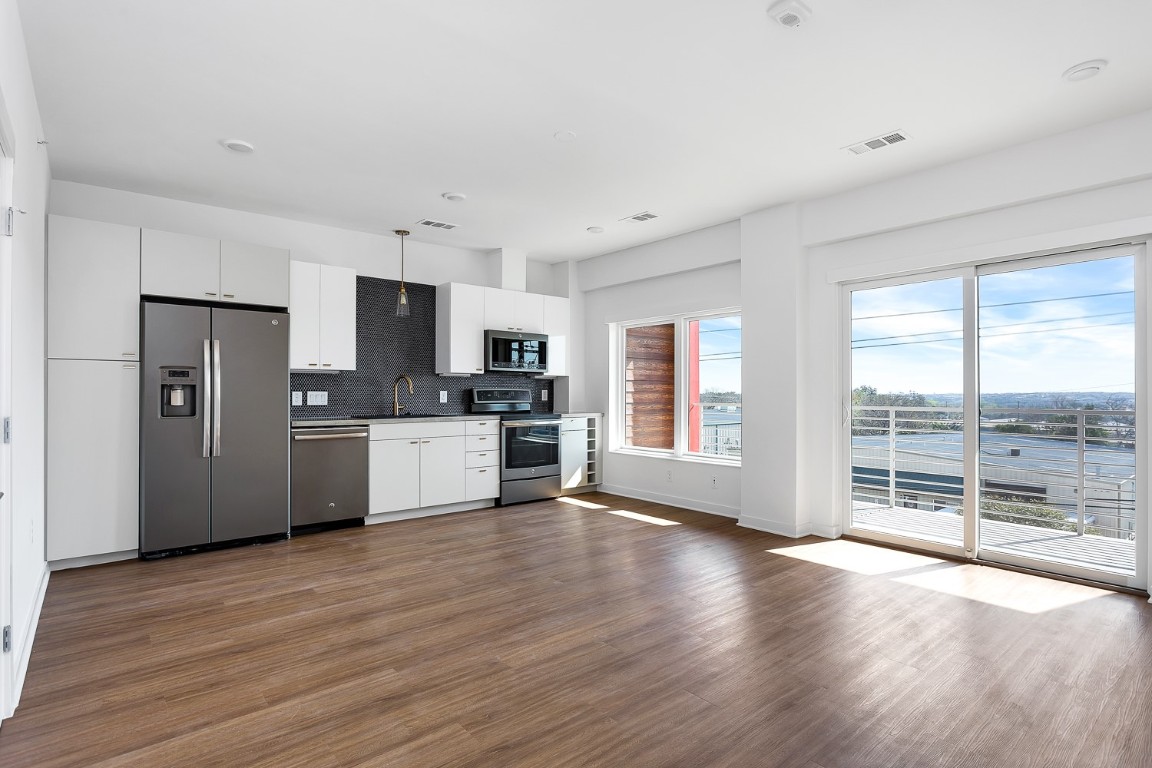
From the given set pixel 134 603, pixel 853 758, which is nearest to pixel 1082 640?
pixel 853 758

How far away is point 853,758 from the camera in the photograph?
1920 mm

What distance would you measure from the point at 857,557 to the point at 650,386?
2940 mm

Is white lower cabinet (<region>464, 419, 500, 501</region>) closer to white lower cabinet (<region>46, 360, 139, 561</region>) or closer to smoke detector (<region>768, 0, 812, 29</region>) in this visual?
white lower cabinet (<region>46, 360, 139, 561</region>)

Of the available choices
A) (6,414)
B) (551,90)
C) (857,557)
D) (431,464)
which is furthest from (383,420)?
(857,557)

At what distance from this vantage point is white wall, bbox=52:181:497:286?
4.50 m

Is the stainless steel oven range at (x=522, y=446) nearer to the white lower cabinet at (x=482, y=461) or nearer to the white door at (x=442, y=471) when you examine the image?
the white lower cabinet at (x=482, y=461)

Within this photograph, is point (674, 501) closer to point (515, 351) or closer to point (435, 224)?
point (515, 351)

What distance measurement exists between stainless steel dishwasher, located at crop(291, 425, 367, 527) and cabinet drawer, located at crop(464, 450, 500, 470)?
1.02 meters

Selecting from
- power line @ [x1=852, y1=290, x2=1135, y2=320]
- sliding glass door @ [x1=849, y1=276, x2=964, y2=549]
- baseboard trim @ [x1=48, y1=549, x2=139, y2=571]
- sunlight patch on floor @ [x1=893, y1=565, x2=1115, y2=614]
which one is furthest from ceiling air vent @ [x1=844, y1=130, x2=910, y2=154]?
baseboard trim @ [x1=48, y1=549, x2=139, y2=571]

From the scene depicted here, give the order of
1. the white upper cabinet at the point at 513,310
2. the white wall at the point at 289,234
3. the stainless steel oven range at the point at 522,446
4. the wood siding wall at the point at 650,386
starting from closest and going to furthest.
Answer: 1. the white wall at the point at 289,234
2. the stainless steel oven range at the point at 522,446
3. the white upper cabinet at the point at 513,310
4. the wood siding wall at the point at 650,386

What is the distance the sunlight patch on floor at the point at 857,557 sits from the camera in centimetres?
396

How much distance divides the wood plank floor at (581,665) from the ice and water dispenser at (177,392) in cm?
103

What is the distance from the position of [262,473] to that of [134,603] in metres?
1.36

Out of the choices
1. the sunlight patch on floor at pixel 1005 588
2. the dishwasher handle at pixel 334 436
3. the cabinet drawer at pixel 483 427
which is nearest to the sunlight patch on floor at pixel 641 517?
the cabinet drawer at pixel 483 427
